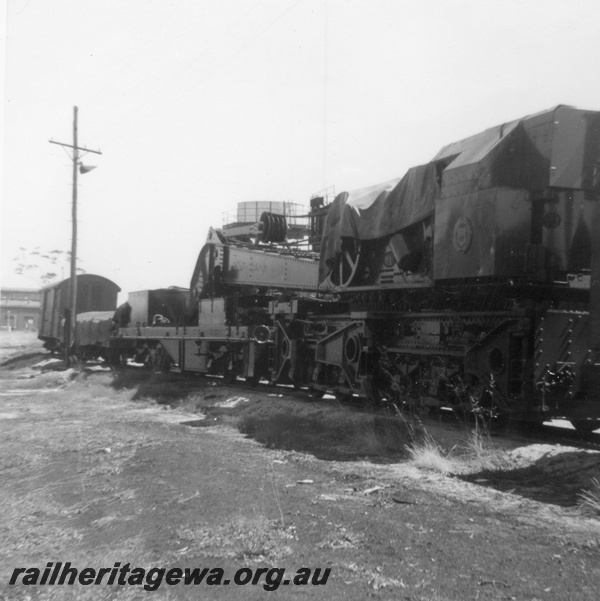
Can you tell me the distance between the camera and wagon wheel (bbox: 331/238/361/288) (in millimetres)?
10188

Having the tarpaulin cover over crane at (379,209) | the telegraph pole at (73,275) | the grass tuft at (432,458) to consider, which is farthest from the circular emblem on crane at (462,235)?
the telegraph pole at (73,275)

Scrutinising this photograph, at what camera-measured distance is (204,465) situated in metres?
6.30

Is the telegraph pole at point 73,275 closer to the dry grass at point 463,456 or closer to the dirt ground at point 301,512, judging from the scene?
the dirt ground at point 301,512

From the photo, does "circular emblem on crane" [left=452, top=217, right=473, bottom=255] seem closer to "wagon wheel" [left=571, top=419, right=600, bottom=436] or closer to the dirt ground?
the dirt ground

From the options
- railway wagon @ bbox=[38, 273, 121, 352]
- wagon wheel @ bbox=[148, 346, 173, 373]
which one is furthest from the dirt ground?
railway wagon @ bbox=[38, 273, 121, 352]

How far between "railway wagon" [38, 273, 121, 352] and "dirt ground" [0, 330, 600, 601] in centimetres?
2165

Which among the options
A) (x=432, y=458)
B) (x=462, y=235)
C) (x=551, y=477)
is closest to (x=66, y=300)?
(x=462, y=235)

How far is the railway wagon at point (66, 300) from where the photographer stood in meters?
29.4

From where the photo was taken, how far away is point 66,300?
29.2 m

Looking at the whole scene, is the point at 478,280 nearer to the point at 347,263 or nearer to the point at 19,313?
the point at 347,263

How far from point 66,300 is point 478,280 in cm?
2485

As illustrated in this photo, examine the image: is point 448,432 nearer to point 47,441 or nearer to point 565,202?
point 565,202

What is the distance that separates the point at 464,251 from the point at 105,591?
5.42 m

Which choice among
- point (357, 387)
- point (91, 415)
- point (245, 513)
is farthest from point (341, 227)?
point (245, 513)
